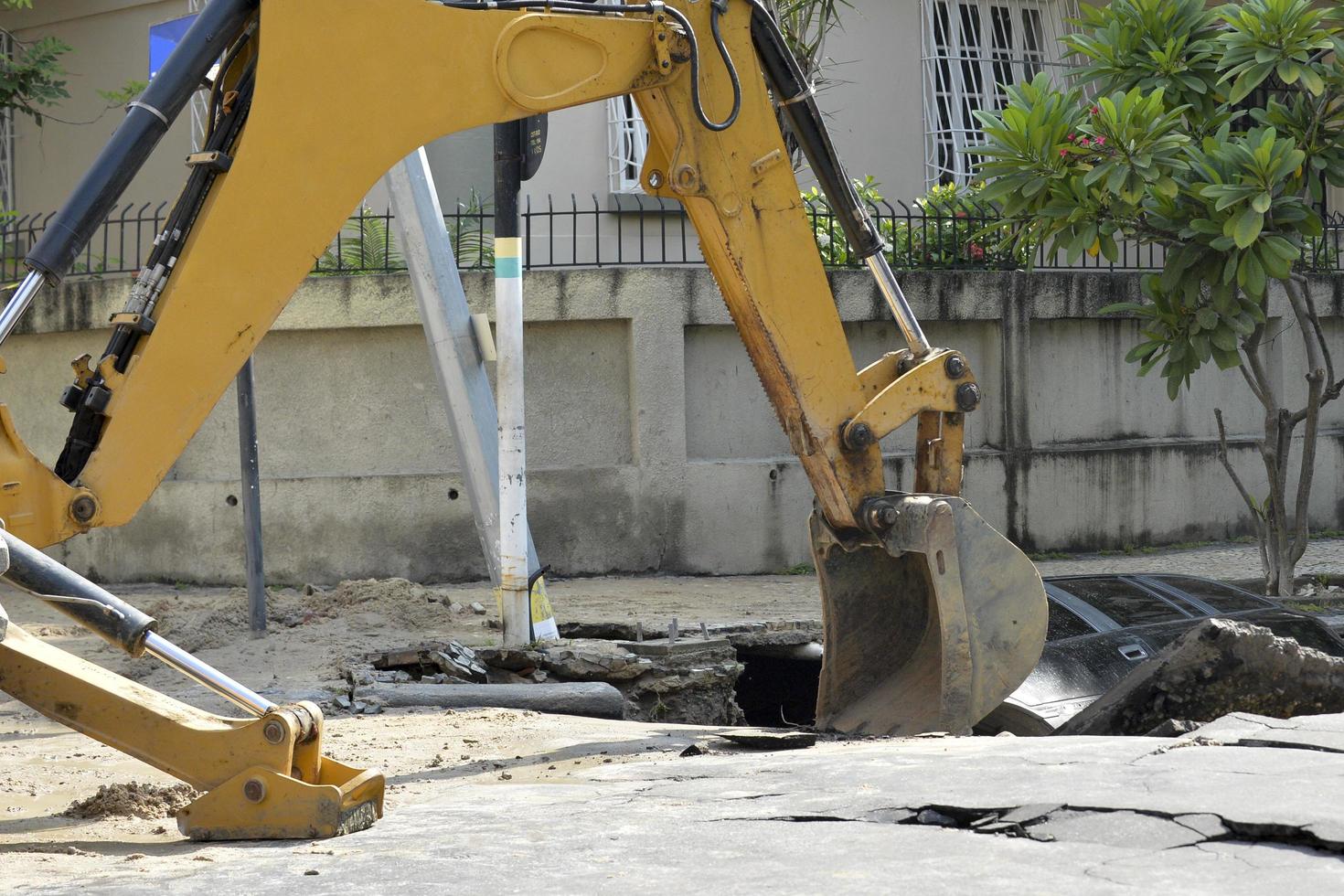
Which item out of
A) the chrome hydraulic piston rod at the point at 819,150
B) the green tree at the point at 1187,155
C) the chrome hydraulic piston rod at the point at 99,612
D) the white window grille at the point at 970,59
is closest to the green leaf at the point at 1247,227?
the green tree at the point at 1187,155

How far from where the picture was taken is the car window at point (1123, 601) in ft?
22.0

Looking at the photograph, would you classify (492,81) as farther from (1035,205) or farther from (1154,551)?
(1154,551)

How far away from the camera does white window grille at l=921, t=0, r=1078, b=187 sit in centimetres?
1375

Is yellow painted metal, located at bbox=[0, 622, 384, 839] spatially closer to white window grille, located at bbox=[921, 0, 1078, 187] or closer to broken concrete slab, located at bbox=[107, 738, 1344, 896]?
broken concrete slab, located at bbox=[107, 738, 1344, 896]

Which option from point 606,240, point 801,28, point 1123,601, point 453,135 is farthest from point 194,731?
point 453,135

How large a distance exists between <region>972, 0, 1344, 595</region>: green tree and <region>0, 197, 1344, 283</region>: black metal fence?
1004mm

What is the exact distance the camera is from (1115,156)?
830 cm

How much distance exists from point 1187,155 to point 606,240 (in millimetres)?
5003

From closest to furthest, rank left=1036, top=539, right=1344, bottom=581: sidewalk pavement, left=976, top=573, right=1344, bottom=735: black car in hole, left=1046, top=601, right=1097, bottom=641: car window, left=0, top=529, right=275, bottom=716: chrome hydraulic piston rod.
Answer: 1. left=0, top=529, right=275, bottom=716: chrome hydraulic piston rod
2. left=976, top=573, right=1344, bottom=735: black car in hole
3. left=1046, top=601, right=1097, bottom=641: car window
4. left=1036, top=539, right=1344, bottom=581: sidewalk pavement

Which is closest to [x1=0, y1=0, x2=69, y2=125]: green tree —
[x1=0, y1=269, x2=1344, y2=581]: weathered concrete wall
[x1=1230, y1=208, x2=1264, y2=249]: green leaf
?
[x1=0, y1=269, x2=1344, y2=581]: weathered concrete wall

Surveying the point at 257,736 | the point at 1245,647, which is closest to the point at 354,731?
the point at 257,736

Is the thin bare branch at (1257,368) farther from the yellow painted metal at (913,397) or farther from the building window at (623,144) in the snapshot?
the building window at (623,144)

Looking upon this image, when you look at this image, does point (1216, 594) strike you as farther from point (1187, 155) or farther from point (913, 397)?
point (1187, 155)

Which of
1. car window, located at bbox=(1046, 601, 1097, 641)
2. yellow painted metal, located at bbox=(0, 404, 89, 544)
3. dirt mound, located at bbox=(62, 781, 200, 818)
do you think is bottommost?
dirt mound, located at bbox=(62, 781, 200, 818)
